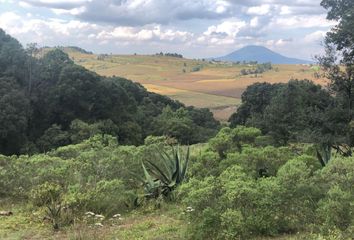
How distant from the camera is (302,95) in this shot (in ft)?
87.8

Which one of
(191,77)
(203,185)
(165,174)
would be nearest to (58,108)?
(165,174)

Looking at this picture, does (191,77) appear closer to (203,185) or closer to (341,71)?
(341,71)

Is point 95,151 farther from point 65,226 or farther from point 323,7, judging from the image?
point 323,7

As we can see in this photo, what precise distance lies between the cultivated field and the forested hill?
→ 2070 centimetres

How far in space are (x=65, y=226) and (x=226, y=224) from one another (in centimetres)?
306

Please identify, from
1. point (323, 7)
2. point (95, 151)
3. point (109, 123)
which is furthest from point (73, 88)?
point (95, 151)

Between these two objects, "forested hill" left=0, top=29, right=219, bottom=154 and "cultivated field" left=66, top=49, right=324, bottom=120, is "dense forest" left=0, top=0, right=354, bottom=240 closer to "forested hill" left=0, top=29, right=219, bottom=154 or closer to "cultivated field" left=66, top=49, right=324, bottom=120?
"forested hill" left=0, top=29, right=219, bottom=154

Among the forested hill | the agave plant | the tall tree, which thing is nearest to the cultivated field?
the forested hill

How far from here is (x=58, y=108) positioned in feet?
145

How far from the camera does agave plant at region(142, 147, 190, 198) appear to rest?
9742 millimetres

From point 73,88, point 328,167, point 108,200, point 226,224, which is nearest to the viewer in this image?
point 226,224

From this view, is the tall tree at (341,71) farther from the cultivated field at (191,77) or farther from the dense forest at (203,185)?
the cultivated field at (191,77)

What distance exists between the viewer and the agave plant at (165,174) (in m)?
9.74

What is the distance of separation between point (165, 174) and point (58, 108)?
35.9m
